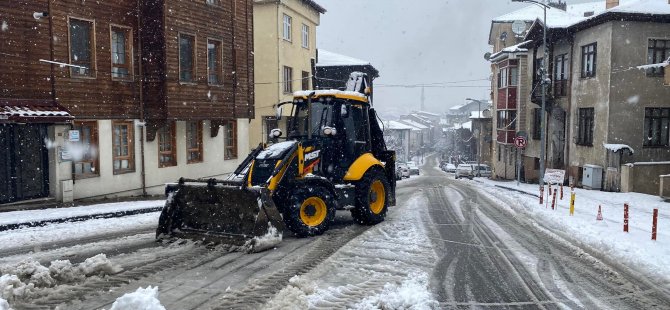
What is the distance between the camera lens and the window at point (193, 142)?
62.6 ft

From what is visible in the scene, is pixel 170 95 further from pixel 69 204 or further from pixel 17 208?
pixel 17 208

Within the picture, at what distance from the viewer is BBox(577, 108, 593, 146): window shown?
80.8 feet

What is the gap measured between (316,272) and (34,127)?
1026 centimetres

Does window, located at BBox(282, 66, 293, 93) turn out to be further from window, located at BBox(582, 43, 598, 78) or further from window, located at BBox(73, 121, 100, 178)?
window, located at BBox(582, 43, 598, 78)

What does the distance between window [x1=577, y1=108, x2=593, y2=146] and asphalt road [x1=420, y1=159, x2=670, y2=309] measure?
1482 centimetres

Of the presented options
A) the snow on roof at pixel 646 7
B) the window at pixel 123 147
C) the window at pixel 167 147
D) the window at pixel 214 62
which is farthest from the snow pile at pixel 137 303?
the snow on roof at pixel 646 7

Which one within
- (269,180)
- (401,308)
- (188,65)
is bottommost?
(401,308)

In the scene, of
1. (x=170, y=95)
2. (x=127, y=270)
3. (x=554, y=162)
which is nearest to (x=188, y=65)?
(x=170, y=95)

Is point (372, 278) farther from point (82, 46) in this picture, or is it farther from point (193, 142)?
point (193, 142)

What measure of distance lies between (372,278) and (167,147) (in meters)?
12.7

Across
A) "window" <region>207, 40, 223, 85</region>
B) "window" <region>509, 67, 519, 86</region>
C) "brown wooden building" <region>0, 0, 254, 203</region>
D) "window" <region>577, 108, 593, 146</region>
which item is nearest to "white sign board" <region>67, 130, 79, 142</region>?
"brown wooden building" <region>0, 0, 254, 203</region>

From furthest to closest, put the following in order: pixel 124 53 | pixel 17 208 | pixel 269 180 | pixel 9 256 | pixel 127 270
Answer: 1. pixel 124 53
2. pixel 17 208
3. pixel 269 180
4. pixel 9 256
5. pixel 127 270

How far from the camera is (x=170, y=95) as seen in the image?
16.7m

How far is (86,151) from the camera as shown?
593 inches
